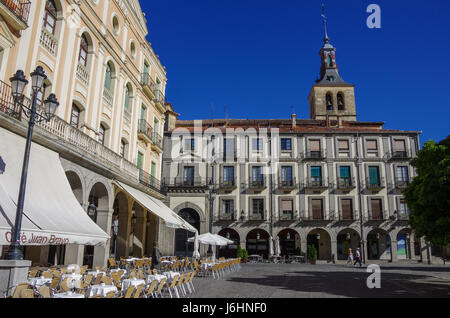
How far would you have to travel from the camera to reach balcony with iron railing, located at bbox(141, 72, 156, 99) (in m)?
20.0

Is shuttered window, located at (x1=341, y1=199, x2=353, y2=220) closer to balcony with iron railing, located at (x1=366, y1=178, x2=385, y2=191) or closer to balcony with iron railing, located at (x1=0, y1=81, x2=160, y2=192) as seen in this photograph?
balcony with iron railing, located at (x1=366, y1=178, x2=385, y2=191)

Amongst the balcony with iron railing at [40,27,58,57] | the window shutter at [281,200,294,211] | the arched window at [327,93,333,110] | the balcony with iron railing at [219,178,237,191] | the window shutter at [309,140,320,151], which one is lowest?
the window shutter at [281,200,294,211]

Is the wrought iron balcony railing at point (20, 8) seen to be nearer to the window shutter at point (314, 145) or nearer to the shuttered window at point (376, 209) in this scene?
the window shutter at point (314, 145)

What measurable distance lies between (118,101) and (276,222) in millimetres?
19897

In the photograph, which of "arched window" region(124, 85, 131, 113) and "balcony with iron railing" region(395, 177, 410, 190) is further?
"balcony with iron railing" region(395, 177, 410, 190)

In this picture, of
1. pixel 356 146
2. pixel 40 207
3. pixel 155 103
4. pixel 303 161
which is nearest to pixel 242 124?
pixel 303 161

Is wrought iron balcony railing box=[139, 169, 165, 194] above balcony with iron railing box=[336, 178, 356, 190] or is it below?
below

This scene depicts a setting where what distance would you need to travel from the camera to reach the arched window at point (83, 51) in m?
14.3

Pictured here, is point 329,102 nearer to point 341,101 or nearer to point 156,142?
point 341,101

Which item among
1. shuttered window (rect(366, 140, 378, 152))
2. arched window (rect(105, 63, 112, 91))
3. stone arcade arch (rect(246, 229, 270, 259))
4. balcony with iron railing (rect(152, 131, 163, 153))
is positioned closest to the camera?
arched window (rect(105, 63, 112, 91))

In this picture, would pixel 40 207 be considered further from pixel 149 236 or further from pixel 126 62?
pixel 149 236

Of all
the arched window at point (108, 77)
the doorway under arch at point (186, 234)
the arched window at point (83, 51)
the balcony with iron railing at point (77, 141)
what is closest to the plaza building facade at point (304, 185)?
the doorway under arch at point (186, 234)

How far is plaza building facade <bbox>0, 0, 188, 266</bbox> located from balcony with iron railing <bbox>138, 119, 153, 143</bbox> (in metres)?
0.06

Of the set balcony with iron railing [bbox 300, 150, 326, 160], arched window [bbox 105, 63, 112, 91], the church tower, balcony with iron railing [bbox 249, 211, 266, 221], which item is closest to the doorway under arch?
balcony with iron railing [bbox 249, 211, 266, 221]
